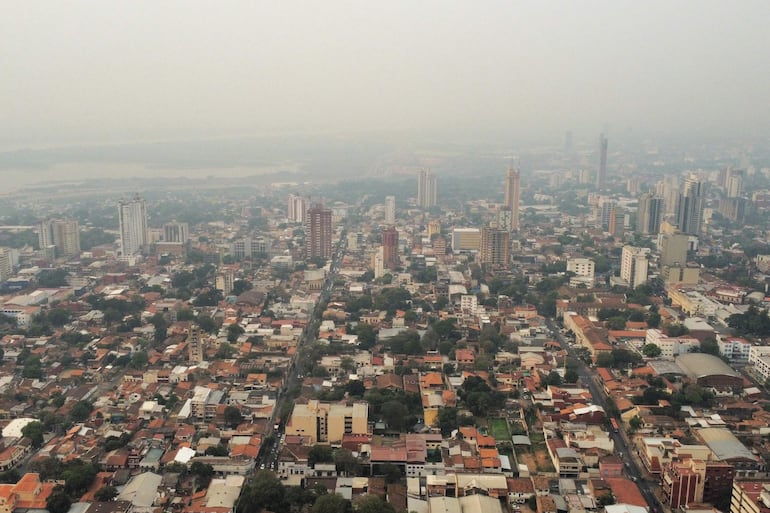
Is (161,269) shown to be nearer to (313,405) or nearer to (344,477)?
(313,405)

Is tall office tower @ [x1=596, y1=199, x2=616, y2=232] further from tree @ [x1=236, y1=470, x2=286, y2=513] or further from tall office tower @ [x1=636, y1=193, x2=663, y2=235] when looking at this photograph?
tree @ [x1=236, y1=470, x2=286, y2=513]

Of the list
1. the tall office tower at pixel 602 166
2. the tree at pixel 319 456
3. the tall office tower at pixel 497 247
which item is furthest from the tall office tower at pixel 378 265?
the tall office tower at pixel 602 166

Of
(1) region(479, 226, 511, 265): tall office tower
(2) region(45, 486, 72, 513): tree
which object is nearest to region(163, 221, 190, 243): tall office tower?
(1) region(479, 226, 511, 265): tall office tower

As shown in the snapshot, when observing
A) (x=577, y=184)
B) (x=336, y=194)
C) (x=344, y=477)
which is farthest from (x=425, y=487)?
(x=577, y=184)

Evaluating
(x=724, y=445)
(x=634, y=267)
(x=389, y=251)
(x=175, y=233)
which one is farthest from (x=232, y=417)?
(x=175, y=233)

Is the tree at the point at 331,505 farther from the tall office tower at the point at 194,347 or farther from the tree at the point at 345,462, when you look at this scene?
the tall office tower at the point at 194,347

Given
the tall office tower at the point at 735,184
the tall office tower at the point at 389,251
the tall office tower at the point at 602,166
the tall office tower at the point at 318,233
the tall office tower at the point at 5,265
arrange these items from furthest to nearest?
the tall office tower at the point at 602,166
the tall office tower at the point at 735,184
the tall office tower at the point at 318,233
the tall office tower at the point at 389,251
the tall office tower at the point at 5,265
